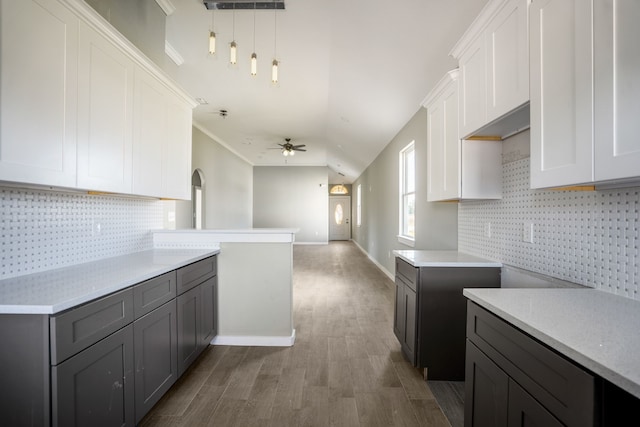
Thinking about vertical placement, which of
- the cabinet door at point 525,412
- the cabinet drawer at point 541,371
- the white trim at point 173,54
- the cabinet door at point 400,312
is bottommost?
the cabinet door at point 400,312

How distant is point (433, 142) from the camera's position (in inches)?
104

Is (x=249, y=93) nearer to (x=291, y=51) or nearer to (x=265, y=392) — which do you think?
(x=291, y=51)

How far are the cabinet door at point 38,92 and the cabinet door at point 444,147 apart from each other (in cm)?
238

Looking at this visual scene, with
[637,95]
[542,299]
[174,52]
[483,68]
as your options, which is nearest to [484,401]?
[542,299]

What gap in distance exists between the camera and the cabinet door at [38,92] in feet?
3.94

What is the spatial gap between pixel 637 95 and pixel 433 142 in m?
1.73

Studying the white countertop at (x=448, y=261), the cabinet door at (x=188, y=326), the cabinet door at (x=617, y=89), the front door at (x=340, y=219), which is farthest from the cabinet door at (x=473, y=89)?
the front door at (x=340, y=219)

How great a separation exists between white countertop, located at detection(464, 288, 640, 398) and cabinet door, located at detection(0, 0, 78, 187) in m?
2.07

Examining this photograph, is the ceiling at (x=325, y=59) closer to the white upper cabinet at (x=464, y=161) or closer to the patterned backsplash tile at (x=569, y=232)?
the white upper cabinet at (x=464, y=161)

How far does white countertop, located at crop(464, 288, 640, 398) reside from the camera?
722mm

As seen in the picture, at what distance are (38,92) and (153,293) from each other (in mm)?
1133

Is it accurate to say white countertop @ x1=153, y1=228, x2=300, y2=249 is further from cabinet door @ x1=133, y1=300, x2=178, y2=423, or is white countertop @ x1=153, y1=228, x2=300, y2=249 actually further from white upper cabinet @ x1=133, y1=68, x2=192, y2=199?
cabinet door @ x1=133, y1=300, x2=178, y2=423

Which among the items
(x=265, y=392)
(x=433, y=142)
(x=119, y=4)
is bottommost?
(x=265, y=392)

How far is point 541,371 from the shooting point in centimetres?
92
